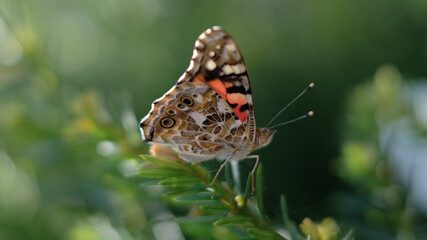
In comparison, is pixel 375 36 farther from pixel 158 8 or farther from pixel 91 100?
pixel 91 100

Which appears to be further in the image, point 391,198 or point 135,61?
point 135,61

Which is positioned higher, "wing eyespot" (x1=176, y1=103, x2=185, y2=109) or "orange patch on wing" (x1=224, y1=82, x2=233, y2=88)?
"orange patch on wing" (x1=224, y1=82, x2=233, y2=88)

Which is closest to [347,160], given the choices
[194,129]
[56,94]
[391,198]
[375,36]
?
[391,198]

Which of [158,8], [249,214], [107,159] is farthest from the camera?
[158,8]

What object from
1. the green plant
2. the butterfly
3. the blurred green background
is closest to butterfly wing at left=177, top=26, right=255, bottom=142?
the butterfly

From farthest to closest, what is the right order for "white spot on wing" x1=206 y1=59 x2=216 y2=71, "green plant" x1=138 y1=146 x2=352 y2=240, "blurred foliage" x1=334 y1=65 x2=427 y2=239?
"white spot on wing" x1=206 y1=59 x2=216 y2=71, "blurred foliage" x1=334 y1=65 x2=427 y2=239, "green plant" x1=138 y1=146 x2=352 y2=240

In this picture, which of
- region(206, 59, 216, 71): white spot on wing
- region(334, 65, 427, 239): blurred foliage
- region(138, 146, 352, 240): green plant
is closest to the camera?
region(138, 146, 352, 240): green plant

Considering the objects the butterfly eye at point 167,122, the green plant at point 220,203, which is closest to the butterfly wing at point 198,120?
the butterfly eye at point 167,122

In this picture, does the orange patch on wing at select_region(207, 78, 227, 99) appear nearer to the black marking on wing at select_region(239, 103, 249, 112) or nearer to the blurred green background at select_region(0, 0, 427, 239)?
the black marking on wing at select_region(239, 103, 249, 112)
